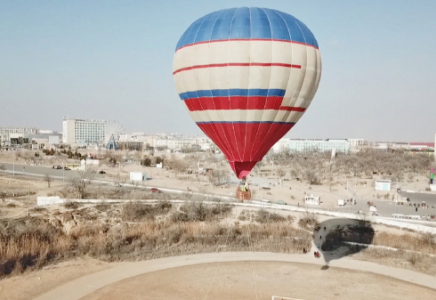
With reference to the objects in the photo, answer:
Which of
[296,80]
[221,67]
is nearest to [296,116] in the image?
[296,80]

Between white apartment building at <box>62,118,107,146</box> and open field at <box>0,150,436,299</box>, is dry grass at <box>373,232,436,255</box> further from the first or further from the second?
white apartment building at <box>62,118,107,146</box>

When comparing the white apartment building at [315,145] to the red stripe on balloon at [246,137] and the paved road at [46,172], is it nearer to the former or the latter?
the paved road at [46,172]

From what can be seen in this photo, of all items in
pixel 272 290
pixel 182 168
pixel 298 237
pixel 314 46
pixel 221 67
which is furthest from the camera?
pixel 182 168

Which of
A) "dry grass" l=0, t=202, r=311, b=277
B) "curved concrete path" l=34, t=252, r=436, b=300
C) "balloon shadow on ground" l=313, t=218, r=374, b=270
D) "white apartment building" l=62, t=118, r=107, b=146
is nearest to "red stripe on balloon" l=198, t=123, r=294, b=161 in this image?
"curved concrete path" l=34, t=252, r=436, b=300

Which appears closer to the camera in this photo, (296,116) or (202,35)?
(202,35)

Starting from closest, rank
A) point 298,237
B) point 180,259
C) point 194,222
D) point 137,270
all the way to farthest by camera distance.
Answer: point 137,270 → point 180,259 → point 298,237 → point 194,222

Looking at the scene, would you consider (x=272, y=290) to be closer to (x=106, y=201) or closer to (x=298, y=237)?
(x=298, y=237)

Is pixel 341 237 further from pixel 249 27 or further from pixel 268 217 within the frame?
pixel 249 27
